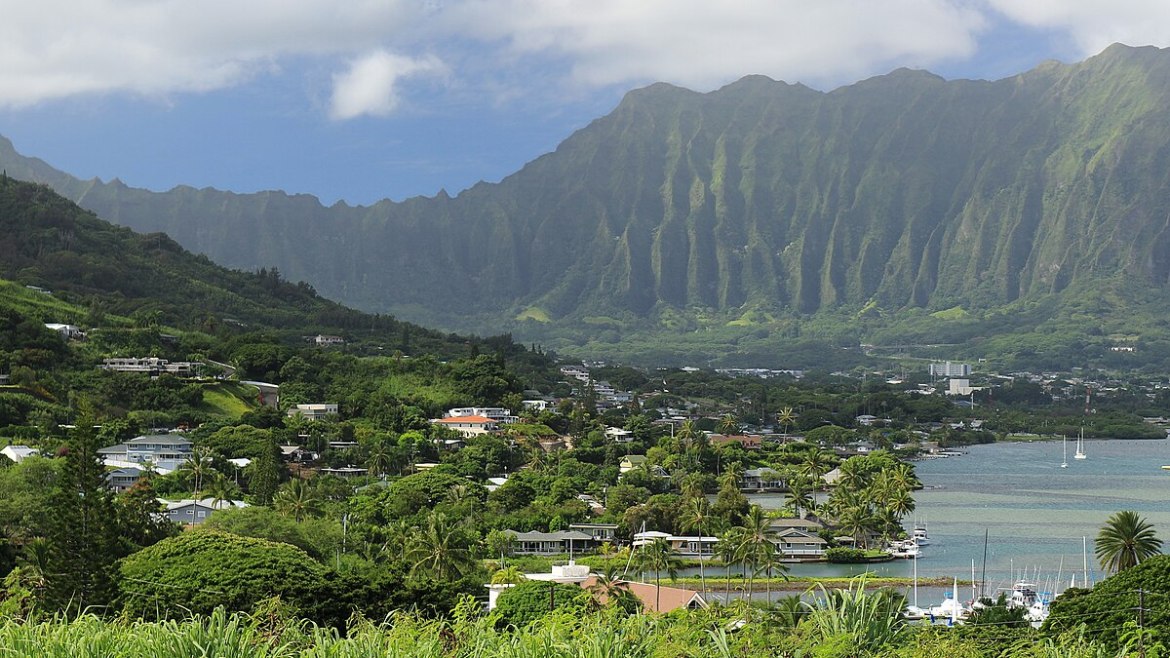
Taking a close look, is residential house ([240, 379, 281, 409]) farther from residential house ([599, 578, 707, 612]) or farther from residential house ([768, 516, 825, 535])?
residential house ([599, 578, 707, 612])

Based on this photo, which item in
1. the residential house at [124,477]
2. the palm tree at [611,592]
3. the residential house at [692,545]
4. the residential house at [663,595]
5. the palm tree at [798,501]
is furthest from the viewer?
the palm tree at [798,501]

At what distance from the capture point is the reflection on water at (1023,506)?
46000 mm

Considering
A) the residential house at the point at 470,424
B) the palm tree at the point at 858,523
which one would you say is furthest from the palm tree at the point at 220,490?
the palm tree at the point at 858,523

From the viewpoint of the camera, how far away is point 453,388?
248ft

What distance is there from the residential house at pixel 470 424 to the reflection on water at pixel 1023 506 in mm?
14152

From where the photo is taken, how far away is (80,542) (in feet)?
82.1

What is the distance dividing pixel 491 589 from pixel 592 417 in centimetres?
4675

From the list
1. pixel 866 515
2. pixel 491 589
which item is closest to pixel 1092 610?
pixel 491 589

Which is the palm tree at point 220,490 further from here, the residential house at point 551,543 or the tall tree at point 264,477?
the residential house at point 551,543

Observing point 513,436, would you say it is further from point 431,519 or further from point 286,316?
point 286,316

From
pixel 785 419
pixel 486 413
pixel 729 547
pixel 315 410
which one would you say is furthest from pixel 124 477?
pixel 785 419

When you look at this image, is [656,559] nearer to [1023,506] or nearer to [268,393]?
[1023,506]

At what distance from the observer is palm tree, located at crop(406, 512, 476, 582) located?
35719 millimetres

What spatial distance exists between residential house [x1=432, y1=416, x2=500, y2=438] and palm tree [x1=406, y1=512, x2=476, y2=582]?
29906 mm
